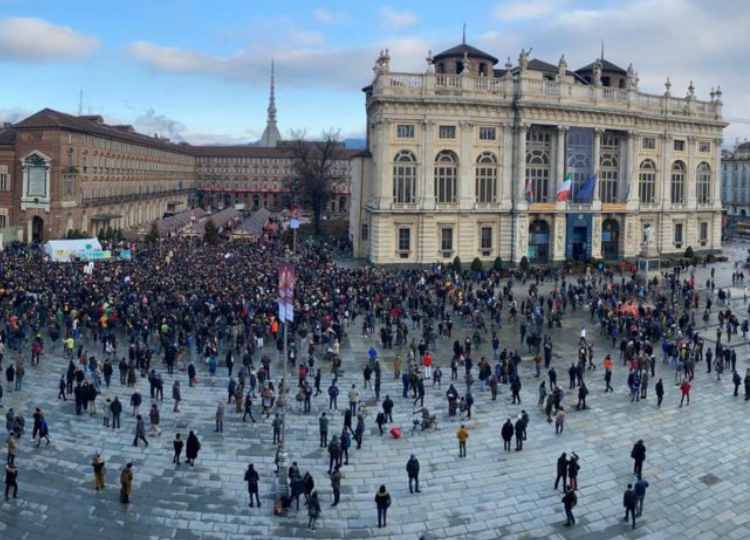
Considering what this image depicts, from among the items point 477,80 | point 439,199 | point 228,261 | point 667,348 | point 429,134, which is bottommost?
point 667,348

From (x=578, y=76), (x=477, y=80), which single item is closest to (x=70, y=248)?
(x=477, y=80)

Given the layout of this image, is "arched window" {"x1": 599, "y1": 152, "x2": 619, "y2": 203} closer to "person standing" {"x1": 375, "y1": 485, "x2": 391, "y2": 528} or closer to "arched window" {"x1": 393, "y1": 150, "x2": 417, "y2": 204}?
"arched window" {"x1": 393, "y1": 150, "x2": 417, "y2": 204}

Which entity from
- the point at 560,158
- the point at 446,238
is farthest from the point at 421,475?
the point at 560,158

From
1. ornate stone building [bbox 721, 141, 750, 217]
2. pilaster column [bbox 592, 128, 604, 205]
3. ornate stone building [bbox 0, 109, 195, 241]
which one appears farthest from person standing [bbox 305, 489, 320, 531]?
ornate stone building [bbox 721, 141, 750, 217]

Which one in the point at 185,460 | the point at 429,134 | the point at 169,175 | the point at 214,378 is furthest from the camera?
the point at 169,175

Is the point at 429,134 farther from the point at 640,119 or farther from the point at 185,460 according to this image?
the point at 185,460

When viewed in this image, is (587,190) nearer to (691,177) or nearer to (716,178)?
(691,177)

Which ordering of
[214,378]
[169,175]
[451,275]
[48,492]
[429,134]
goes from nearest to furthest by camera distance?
[48,492] → [214,378] → [451,275] → [429,134] → [169,175]
